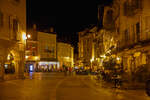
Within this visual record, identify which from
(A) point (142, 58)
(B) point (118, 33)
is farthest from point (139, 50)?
(B) point (118, 33)

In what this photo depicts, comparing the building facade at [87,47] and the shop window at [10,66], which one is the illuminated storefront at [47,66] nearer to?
the building facade at [87,47]

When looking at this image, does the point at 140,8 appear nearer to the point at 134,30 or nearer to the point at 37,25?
the point at 134,30

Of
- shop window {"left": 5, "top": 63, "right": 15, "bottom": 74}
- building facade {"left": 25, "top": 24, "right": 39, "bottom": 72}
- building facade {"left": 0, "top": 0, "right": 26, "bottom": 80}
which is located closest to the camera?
building facade {"left": 0, "top": 0, "right": 26, "bottom": 80}

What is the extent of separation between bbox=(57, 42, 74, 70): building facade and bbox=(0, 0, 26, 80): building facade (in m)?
44.0

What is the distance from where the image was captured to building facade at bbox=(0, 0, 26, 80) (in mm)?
26609

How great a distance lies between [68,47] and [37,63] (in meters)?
17.6

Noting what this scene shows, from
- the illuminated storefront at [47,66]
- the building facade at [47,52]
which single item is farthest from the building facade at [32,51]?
the illuminated storefront at [47,66]

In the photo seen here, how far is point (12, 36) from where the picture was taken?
28703 mm

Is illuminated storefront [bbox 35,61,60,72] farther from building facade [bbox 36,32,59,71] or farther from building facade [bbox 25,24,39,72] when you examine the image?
building facade [bbox 25,24,39,72]

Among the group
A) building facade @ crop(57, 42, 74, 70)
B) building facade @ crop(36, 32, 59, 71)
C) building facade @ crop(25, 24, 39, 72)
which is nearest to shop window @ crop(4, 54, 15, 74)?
building facade @ crop(25, 24, 39, 72)

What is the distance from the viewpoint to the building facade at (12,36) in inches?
1048

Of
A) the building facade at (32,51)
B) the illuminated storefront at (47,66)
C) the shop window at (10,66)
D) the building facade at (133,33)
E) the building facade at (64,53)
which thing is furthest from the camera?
the building facade at (64,53)

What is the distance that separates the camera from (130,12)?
80.5 ft

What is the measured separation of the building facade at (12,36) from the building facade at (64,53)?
1733 inches
